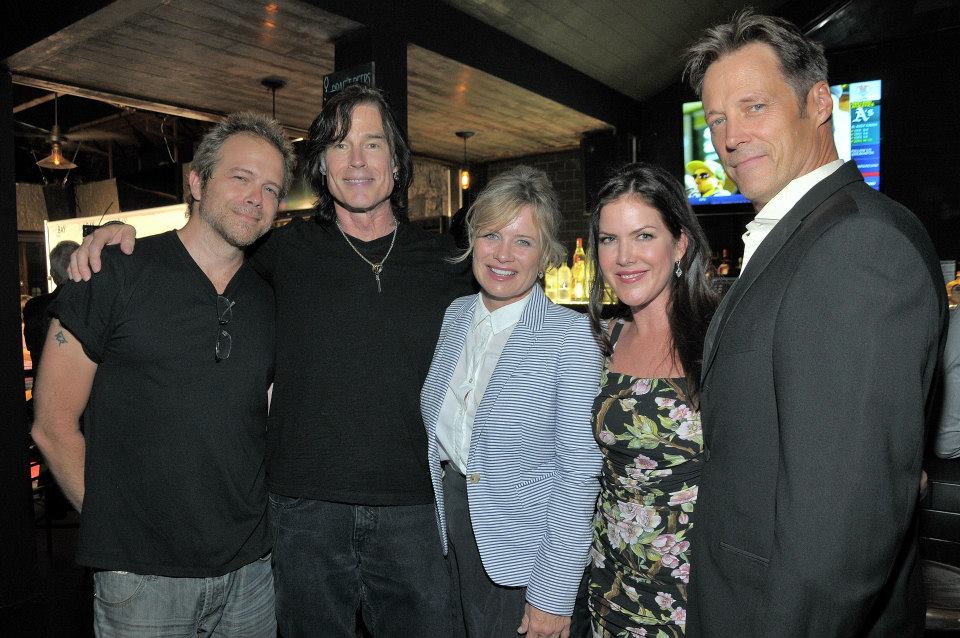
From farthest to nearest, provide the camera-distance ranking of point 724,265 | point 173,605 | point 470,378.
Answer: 1. point 724,265
2. point 470,378
3. point 173,605

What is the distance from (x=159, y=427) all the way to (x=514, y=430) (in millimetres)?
1016

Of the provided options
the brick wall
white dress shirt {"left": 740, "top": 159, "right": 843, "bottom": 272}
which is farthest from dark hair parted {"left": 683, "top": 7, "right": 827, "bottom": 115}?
the brick wall

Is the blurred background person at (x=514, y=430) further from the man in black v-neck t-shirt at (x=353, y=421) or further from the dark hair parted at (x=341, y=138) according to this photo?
the dark hair parted at (x=341, y=138)

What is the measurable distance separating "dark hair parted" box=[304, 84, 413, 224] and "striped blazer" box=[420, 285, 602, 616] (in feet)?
2.74

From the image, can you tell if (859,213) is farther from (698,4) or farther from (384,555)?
(698,4)

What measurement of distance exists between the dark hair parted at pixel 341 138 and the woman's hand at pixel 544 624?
57.4 inches

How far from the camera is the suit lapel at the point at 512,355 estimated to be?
186 cm

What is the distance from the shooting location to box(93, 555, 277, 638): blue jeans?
1754 millimetres

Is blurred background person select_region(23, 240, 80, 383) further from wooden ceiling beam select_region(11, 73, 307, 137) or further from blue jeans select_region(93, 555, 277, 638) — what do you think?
blue jeans select_region(93, 555, 277, 638)

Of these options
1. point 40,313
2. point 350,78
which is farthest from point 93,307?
point 40,313

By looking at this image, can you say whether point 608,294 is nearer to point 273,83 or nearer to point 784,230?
point 784,230

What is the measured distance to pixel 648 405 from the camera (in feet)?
5.53

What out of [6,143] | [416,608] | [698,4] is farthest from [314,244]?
[698,4]

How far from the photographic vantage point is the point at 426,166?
873 cm
